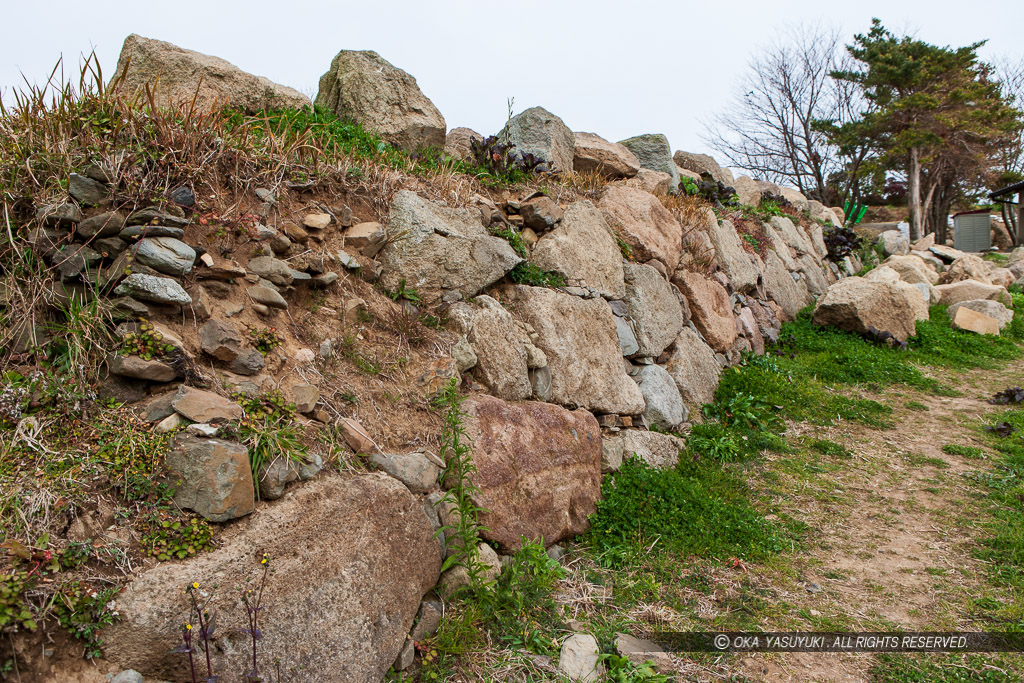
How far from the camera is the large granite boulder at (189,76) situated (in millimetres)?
4727

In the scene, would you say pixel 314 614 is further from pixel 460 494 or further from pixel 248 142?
pixel 248 142

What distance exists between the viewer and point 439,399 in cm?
346

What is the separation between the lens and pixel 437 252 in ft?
13.4

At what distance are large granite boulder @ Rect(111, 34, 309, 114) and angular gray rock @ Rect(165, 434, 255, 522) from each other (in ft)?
10.2

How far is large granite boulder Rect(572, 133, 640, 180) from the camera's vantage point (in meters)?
6.86

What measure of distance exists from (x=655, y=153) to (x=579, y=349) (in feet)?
14.8

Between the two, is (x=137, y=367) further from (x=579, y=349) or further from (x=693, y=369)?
(x=693, y=369)

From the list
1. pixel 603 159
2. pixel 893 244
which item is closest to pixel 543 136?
pixel 603 159

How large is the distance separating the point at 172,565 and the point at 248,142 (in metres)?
2.58

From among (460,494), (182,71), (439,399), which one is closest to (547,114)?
(182,71)

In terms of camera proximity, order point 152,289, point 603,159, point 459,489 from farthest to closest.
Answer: point 603,159 → point 459,489 → point 152,289

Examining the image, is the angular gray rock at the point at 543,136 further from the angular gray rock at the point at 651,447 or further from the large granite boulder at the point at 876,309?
the large granite boulder at the point at 876,309

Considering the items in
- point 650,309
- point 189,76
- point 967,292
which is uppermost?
point 189,76

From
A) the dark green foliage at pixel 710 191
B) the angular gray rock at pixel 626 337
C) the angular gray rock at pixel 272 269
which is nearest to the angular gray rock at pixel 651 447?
the angular gray rock at pixel 626 337
